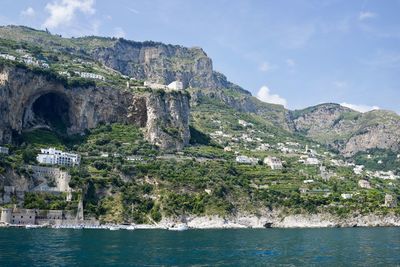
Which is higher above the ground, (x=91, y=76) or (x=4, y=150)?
(x=91, y=76)

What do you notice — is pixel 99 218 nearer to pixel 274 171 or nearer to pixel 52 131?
pixel 52 131

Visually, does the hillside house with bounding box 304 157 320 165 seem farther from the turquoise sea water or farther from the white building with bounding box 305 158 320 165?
the turquoise sea water

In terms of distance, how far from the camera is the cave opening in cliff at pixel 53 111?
118m

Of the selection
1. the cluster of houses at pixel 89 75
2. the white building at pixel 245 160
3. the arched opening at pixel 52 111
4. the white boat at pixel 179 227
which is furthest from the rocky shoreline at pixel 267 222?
the cluster of houses at pixel 89 75

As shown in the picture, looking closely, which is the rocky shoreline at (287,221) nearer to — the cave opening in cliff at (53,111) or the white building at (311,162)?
the white building at (311,162)

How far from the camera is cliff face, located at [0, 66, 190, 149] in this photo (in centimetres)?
10594

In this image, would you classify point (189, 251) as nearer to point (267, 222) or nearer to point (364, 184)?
point (267, 222)

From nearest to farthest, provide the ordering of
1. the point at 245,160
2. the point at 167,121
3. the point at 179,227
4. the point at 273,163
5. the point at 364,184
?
the point at 179,227, the point at 273,163, the point at 245,160, the point at 364,184, the point at 167,121

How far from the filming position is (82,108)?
119625 mm

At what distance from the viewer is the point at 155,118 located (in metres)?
123

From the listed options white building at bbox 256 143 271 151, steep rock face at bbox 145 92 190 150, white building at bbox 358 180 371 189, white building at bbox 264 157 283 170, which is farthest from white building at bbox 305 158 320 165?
steep rock face at bbox 145 92 190 150

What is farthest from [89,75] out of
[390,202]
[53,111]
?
[390,202]

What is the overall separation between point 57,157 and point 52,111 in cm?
2847

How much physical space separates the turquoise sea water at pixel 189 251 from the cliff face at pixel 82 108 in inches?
1946
